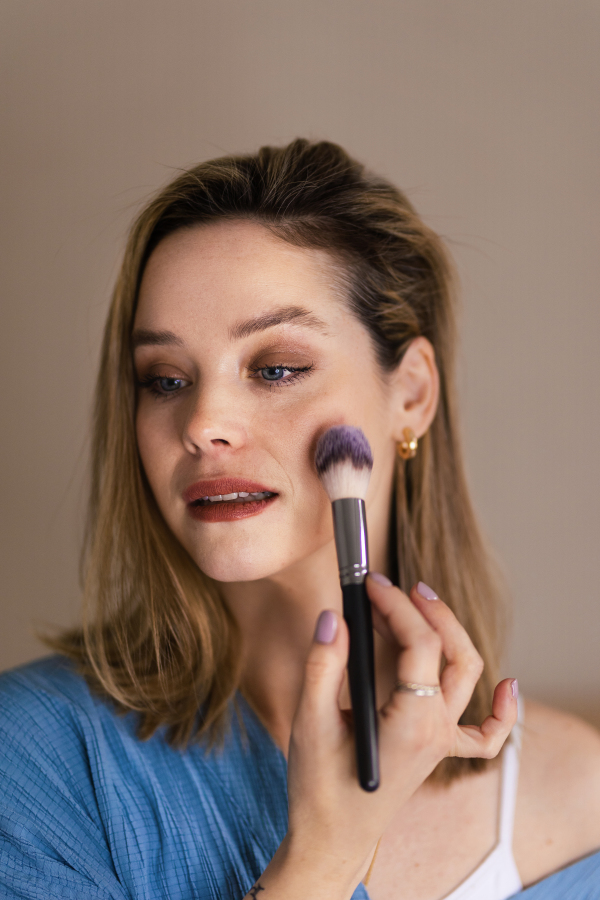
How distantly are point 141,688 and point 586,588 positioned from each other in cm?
95

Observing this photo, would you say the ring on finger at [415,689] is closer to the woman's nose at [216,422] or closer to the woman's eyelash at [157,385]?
the woman's nose at [216,422]

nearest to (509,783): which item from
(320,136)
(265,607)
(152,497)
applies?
(265,607)

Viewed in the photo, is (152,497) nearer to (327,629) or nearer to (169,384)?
(169,384)

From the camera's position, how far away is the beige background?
1451 millimetres

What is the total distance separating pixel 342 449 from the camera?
3.04 feet

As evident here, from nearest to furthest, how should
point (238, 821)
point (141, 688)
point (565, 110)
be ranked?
point (238, 821) < point (141, 688) < point (565, 110)

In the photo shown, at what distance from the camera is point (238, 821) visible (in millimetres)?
1054

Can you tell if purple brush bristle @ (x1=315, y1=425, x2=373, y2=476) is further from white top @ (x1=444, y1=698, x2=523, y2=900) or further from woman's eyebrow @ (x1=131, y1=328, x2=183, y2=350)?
white top @ (x1=444, y1=698, x2=523, y2=900)

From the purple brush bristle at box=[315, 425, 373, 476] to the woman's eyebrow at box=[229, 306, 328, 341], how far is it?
0.16 metres

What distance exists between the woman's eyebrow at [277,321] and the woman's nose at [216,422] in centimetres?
8

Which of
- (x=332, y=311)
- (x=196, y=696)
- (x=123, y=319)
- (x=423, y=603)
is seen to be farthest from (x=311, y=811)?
(x=123, y=319)

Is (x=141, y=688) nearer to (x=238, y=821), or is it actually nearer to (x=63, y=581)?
(x=238, y=821)

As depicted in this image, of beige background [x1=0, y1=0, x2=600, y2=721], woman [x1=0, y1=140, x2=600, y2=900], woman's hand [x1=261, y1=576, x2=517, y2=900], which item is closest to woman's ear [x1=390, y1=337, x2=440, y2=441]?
woman [x1=0, y1=140, x2=600, y2=900]

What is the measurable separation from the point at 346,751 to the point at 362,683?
0.30 feet
